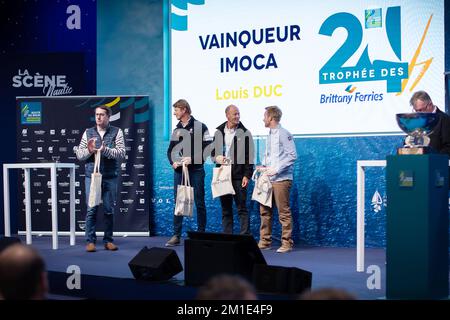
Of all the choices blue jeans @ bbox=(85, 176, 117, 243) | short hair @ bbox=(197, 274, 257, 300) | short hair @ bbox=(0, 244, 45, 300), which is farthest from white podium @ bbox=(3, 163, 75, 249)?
short hair @ bbox=(197, 274, 257, 300)

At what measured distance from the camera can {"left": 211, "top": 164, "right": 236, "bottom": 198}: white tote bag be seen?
23.3ft

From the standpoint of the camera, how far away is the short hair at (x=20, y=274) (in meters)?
1.95

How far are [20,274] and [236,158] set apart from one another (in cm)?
527

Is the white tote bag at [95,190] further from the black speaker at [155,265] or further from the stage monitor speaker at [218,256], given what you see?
the stage monitor speaker at [218,256]

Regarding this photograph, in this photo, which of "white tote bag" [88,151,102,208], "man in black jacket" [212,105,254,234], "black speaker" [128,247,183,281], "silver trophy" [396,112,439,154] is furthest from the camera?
"man in black jacket" [212,105,254,234]

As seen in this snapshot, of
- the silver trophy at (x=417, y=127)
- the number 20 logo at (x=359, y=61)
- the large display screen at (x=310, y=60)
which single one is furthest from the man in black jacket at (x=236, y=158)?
the silver trophy at (x=417, y=127)

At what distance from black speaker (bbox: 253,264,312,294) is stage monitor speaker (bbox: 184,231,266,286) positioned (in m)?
0.23

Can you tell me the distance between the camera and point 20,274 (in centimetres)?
Result: 195

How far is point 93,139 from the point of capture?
6.70 metres

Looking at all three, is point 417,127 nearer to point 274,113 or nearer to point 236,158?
point 274,113

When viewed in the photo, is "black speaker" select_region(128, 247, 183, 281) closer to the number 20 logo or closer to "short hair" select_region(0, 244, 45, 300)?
"short hair" select_region(0, 244, 45, 300)

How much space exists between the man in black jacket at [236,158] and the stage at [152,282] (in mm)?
560
